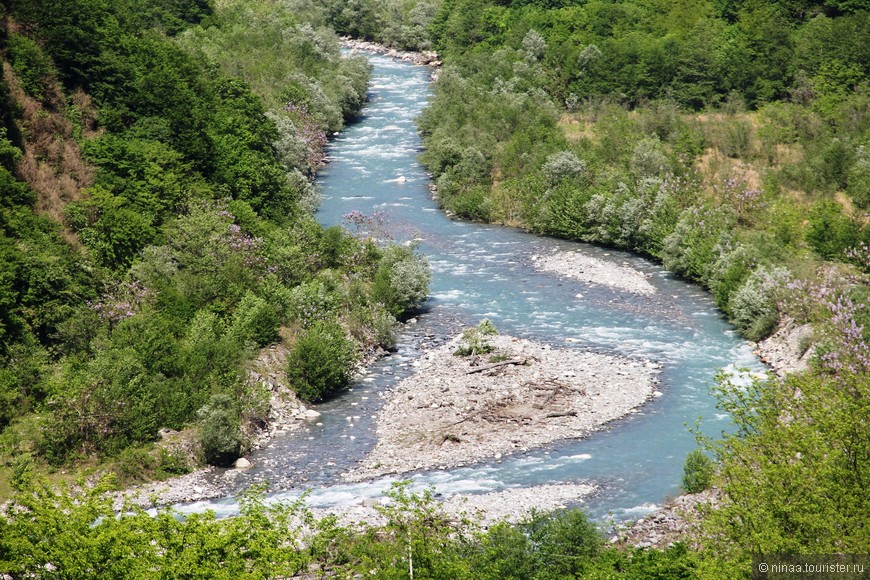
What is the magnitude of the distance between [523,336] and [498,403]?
8258 millimetres

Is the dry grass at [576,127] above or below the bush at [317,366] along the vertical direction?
above

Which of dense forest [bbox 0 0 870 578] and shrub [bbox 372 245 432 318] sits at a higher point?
dense forest [bbox 0 0 870 578]

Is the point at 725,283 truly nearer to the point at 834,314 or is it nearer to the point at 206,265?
the point at 834,314

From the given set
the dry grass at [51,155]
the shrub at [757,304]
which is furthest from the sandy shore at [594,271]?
the dry grass at [51,155]

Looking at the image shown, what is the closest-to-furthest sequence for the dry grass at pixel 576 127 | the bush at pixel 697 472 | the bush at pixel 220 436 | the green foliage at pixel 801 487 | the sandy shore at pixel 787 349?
the green foliage at pixel 801 487 < the bush at pixel 697 472 < the bush at pixel 220 436 < the sandy shore at pixel 787 349 < the dry grass at pixel 576 127

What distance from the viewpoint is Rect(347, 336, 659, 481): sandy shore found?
139 feet

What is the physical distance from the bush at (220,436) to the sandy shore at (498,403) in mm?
5065

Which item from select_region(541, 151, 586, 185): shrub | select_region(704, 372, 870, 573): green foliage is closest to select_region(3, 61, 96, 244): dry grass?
select_region(541, 151, 586, 185): shrub

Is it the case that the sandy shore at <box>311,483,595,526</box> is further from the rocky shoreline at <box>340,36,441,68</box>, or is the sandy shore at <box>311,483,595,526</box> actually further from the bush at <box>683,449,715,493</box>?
the rocky shoreline at <box>340,36,441,68</box>

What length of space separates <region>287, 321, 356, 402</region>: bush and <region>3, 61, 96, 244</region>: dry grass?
42.1 feet

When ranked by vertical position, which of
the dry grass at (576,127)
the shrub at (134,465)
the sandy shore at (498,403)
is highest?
the dry grass at (576,127)

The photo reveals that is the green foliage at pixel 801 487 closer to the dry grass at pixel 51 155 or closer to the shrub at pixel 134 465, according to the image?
the shrub at pixel 134 465

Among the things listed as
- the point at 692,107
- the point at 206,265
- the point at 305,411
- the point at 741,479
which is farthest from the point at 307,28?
the point at 741,479

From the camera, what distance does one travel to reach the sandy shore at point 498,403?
42375mm
